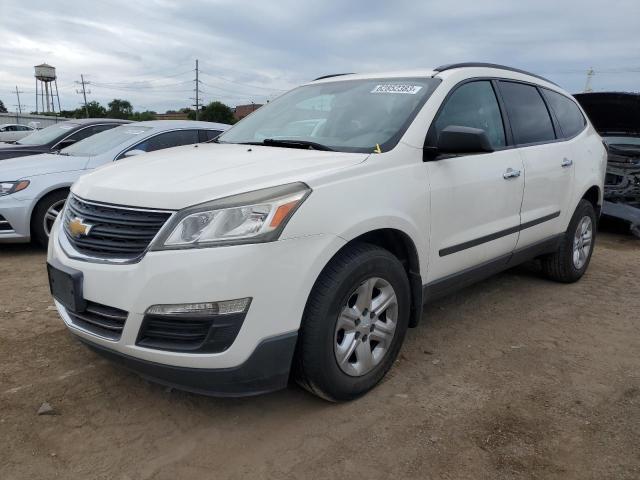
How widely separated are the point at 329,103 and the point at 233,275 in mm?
1808

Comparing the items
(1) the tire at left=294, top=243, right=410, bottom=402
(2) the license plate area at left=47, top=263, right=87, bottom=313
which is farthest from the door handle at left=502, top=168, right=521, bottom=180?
(2) the license plate area at left=47, top=263, right=87, bottom=313

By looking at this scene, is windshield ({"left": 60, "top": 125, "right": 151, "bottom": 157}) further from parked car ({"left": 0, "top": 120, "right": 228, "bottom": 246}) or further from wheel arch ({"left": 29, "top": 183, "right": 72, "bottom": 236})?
wheel arch ({"left": 29, "top": 183, "right": 72, "bottom": 236})

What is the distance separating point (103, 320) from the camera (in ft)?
7.79

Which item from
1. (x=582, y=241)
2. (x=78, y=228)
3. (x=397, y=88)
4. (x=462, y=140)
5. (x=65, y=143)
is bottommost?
(x=582, y=241)

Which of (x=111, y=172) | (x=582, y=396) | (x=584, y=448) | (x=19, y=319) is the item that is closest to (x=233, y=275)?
(x=111, y=172)

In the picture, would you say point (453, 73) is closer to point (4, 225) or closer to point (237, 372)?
point (237, 372)

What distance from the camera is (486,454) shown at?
2359 mm

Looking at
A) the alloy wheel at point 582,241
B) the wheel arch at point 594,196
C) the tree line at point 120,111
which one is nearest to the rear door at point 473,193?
the alloy wheel at point 582,241

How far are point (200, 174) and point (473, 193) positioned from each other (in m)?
1.70

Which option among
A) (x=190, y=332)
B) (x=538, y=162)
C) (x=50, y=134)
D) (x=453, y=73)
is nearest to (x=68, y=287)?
(x=190, y=332)

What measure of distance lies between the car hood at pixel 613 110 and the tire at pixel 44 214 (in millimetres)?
6647

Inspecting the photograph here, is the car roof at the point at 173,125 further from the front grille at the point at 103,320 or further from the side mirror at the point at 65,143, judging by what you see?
the front grille at the point at 103,320

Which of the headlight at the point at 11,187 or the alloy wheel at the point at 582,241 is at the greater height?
the headlight at the point at 11,187

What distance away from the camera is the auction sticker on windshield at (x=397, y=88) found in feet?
10.7
